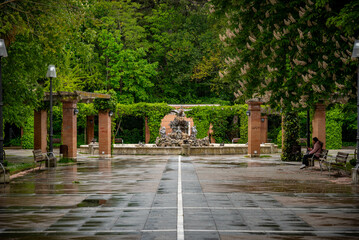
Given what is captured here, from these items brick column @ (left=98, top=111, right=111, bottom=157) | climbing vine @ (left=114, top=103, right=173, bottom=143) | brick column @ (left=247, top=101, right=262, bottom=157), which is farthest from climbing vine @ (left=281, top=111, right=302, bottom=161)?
climbing vine @ (left=114, top=103, right=173, bottom=143)

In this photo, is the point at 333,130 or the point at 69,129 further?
the point at 333,130

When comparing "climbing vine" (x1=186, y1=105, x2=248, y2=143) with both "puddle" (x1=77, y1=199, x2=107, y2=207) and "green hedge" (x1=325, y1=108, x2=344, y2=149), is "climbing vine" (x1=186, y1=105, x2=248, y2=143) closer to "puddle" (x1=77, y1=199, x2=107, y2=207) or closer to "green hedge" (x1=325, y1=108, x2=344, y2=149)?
"green hedge" (x1=325, y1=108, x2=344, y2=149)

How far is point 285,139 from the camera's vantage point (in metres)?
27.6

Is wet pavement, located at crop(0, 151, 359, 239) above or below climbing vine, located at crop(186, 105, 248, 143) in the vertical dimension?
below

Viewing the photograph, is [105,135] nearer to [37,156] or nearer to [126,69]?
[37,156]

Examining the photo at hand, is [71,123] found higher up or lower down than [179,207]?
higher up

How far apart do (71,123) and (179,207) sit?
18114mm

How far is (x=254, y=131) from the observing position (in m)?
31.6

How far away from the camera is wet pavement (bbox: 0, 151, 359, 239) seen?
8359mm

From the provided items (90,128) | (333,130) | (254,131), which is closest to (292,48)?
(254,131)

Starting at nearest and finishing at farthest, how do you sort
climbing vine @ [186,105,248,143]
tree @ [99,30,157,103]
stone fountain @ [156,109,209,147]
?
stone fountain @ [156,109,209,147]
climbing vine @ [186,105,248,143]
tree @ [99,30,157,103]

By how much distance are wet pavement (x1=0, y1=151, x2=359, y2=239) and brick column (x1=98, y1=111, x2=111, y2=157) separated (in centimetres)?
1374

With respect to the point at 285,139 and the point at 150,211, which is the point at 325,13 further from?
the point at 285,139

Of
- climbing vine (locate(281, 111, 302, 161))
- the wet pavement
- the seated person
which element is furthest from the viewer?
climbing vine (locate(281, 111, 302, 161))
